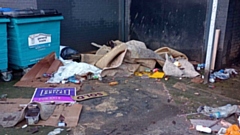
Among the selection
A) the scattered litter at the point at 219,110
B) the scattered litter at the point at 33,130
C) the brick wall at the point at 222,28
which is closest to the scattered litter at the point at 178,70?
the brick wall at the point at 222,28

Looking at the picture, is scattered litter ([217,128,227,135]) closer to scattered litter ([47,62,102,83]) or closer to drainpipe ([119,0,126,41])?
scattered litter ([47,62,102,83])

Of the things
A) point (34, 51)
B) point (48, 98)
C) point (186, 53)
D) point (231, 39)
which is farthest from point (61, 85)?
point (231, 39)

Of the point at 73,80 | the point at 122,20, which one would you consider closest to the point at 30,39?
the point at 73,80

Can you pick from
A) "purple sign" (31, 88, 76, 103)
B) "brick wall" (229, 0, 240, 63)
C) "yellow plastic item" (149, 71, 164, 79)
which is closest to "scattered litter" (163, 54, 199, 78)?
"yellow plastic item" (149, 71, 164, 79)

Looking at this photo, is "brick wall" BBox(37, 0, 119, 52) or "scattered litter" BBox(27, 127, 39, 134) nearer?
"scattered litter" BBox(27, 127, 39, 134)

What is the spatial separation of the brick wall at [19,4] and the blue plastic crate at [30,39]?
0.82 metres

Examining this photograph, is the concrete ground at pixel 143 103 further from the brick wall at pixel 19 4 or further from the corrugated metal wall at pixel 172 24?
the brick wall at pixel 19 4

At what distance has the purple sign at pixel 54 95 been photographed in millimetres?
3615

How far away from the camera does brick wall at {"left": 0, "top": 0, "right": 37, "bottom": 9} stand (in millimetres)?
5387

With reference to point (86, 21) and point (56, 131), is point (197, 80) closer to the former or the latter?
point (56, 131)

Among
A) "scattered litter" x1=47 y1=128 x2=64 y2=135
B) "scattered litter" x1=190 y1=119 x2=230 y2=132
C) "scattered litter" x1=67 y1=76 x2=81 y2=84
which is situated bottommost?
"scattered litter" x1=190 y1=119 x2=230 y2=132

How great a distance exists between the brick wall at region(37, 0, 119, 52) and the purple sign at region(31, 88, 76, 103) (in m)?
2.23

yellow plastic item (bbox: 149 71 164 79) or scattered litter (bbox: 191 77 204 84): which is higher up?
yellow plastic item (bbox: 149 71 164 79)

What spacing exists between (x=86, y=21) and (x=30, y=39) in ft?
6.51
